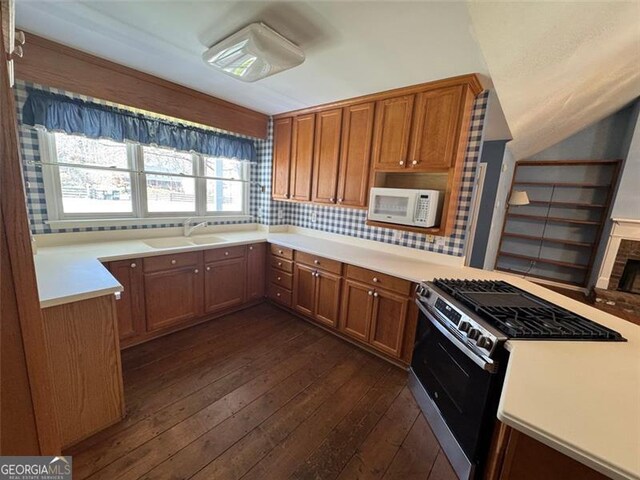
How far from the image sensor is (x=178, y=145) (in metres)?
2.66

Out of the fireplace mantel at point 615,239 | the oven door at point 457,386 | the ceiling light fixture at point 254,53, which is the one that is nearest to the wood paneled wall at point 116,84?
the ceiling light fixture at point 254,53

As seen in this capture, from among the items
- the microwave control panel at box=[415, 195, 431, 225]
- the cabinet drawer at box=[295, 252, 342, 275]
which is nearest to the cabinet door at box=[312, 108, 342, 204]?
the cabinet drawer at box=[295, 252, 342, 275]

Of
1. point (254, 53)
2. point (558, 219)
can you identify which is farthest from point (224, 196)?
point (558, 219)

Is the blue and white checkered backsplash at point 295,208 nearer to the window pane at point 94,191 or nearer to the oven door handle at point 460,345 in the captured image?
the window pane at point 94,191

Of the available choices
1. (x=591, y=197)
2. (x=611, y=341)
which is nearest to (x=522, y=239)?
(x=591, y=197)

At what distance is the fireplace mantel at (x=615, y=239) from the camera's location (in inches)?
144

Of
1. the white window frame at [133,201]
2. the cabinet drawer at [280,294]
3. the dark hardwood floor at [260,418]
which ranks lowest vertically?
the dark hardwood floor at [260,418]

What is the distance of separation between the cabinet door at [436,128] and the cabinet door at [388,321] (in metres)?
1.10

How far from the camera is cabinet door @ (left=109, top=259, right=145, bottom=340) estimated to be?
208 cm

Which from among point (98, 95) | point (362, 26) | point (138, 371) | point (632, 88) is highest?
point (632, 88)

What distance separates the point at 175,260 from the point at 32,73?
1.57 m

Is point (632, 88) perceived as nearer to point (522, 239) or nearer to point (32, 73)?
point (522, 239)

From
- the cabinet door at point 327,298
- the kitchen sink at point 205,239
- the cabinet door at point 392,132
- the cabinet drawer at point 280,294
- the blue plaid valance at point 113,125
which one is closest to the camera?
the blue plaid valance at point 113,125

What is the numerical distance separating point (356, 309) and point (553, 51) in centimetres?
216
